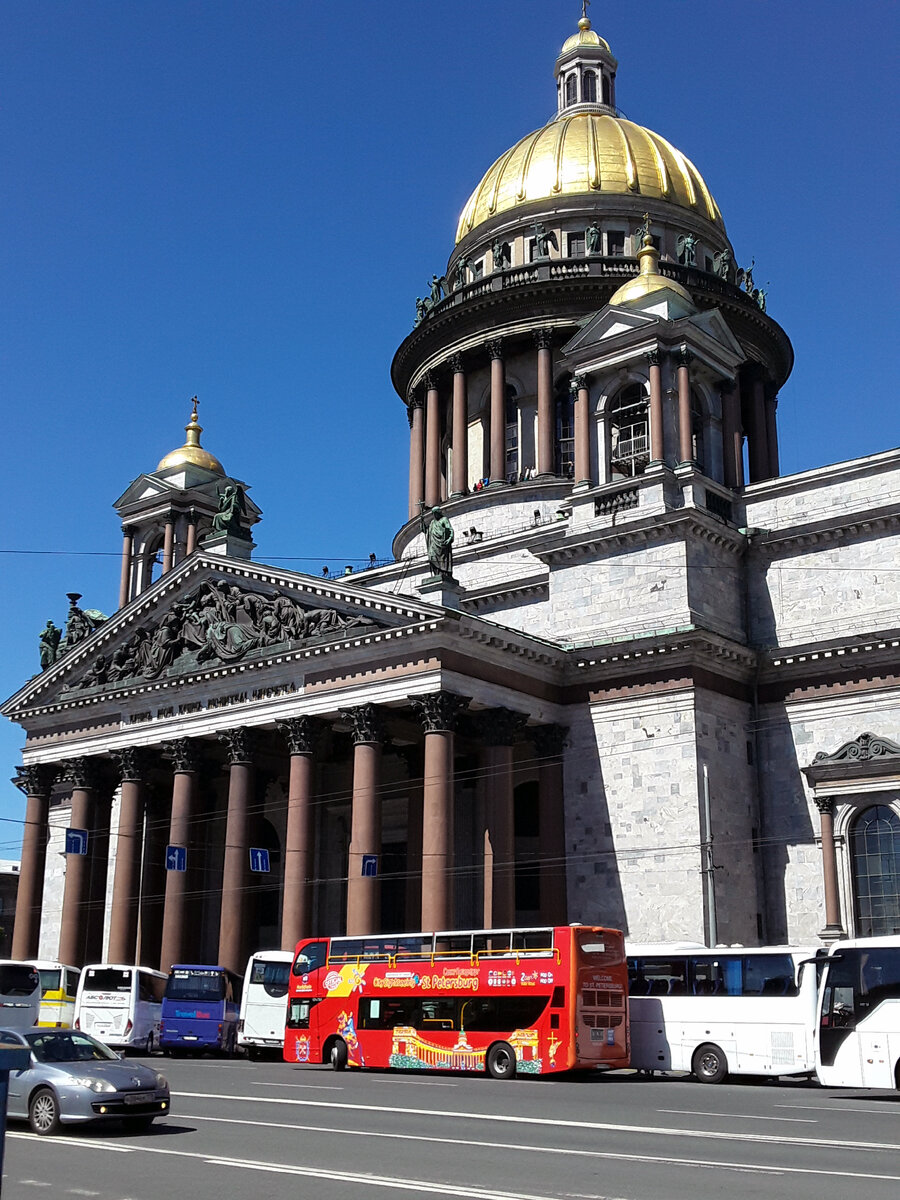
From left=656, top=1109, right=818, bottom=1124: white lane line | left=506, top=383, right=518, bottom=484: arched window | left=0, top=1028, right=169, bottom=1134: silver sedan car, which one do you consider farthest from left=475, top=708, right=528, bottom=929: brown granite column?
left=0, top=1028, right=169, bottom=1134: silver sedan car

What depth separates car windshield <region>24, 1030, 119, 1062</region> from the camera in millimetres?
18406

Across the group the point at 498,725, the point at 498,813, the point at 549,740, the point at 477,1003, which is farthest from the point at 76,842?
the point at 477,1003

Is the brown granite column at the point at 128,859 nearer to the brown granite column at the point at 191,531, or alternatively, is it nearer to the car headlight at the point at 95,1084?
the brown granite column at the point at 191,531

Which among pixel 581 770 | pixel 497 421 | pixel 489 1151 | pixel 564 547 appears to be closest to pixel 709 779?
pixel 581 770

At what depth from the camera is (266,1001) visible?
38.4m

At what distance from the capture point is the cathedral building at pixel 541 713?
4200 cm

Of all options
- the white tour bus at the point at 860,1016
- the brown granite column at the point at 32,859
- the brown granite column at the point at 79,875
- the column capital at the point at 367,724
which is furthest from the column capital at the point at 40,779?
the white tour bus at the point at 860,1016

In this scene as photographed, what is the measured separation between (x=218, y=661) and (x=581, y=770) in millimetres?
13599

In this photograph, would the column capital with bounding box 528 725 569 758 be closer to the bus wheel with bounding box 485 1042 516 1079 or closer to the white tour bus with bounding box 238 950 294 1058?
the white tour bus with bounding box 238 950 294 1058

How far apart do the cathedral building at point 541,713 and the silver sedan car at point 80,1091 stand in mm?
22019

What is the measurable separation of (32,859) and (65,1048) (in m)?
37.2

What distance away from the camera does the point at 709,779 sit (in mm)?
42406

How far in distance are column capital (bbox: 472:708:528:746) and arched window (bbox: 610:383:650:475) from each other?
1121 cm

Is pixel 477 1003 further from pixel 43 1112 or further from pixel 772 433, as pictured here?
pixel 772 433
